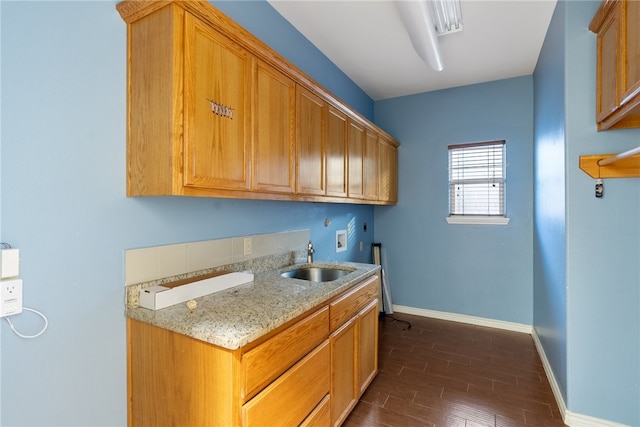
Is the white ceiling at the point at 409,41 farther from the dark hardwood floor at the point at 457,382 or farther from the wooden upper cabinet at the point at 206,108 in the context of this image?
the dark hardwood floor at the point at 457,382

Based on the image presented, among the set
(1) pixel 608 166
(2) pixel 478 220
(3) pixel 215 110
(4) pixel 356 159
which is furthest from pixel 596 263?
(3) pixel 215 110

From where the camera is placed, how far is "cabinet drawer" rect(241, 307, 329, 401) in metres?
1.19

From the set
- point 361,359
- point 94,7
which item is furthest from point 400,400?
point 94,7

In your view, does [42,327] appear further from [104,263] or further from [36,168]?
[36,168]

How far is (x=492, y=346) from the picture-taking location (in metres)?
3.15

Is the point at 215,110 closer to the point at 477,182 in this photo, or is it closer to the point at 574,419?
the point at 574,419

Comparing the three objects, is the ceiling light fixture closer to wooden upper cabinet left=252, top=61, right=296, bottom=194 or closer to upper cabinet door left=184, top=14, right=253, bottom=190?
wooden upper cabinet left=252, top=61, right=296, bottom=194

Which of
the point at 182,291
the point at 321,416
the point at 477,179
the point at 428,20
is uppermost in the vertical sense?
the point at 428,20

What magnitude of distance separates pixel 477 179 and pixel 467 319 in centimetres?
172

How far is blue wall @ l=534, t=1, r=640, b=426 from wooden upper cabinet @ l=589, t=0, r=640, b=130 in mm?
82

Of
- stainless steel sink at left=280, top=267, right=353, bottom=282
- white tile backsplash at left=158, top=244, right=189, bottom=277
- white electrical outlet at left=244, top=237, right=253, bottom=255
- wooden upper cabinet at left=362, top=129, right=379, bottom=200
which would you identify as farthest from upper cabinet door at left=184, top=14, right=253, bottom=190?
wooden upper cabinet at left=362, top=129, right=379, bottom=200

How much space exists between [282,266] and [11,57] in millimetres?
1857

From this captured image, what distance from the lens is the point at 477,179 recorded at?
12.3ft

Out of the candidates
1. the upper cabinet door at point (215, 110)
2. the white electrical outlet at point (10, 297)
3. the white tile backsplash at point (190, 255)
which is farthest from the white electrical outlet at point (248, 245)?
the white electrical outlet at point (10, 297)
